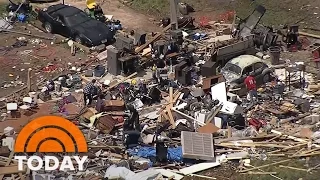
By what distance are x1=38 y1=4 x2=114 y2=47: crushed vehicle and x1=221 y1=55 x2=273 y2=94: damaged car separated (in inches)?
248

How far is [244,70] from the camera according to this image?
23719 mm

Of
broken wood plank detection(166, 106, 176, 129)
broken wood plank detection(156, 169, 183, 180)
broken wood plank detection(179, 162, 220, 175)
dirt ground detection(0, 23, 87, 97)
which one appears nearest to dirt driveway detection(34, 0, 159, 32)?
dirt ground detection(0, 23, 87, 97)

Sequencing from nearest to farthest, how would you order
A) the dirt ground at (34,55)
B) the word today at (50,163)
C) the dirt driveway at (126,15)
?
1. the word today at (50,163)
2. the dirt ground at (34,55)
3. the dirt driveway at (126,15)

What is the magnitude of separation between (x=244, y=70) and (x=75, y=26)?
27.7 ft

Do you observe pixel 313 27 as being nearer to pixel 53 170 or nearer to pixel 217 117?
pixel 217 117

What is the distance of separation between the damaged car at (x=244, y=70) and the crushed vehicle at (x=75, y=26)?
6.30 meters

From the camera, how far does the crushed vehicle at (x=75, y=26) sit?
91.7ft

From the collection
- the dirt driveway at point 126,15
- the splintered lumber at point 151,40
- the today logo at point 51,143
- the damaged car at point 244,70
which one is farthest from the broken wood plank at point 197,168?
the dirt driveway at point 126,15

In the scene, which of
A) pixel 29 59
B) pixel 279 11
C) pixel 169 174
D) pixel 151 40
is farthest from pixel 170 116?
pixel 279 11

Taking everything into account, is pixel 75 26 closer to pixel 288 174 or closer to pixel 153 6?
pixel 153 6

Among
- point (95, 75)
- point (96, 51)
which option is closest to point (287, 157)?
point (95, 75)

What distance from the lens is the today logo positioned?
18.8 meters

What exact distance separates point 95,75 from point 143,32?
4.23 metres

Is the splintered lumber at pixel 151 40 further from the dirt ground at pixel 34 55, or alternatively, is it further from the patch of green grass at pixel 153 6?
the patch of green grass at pixel 153 6
